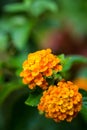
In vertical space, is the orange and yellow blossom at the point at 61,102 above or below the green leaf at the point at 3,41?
above

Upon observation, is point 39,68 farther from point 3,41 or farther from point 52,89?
point 3,41

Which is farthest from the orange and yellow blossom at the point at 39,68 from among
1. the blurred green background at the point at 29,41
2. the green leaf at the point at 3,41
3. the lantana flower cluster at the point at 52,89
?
the green leaf at the point at 3,41

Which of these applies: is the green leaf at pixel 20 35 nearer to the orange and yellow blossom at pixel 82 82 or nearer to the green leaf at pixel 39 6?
the green leaf at pixel 39 6

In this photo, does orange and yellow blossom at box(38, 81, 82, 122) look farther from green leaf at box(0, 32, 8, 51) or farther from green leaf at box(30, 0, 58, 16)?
green leaf at box(30, 0, 58, 16)

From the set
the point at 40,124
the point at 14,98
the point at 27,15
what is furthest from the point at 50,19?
the point at 40,124

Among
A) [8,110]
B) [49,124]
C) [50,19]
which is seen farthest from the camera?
[50,19]

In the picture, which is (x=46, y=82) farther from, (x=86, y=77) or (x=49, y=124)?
(x=86, y=77)

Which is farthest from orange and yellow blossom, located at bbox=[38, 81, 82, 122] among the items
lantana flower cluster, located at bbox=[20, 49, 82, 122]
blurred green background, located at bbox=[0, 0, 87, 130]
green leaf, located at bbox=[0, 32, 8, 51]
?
green leaf, located at bbox=[0, 32, 8, 51]
